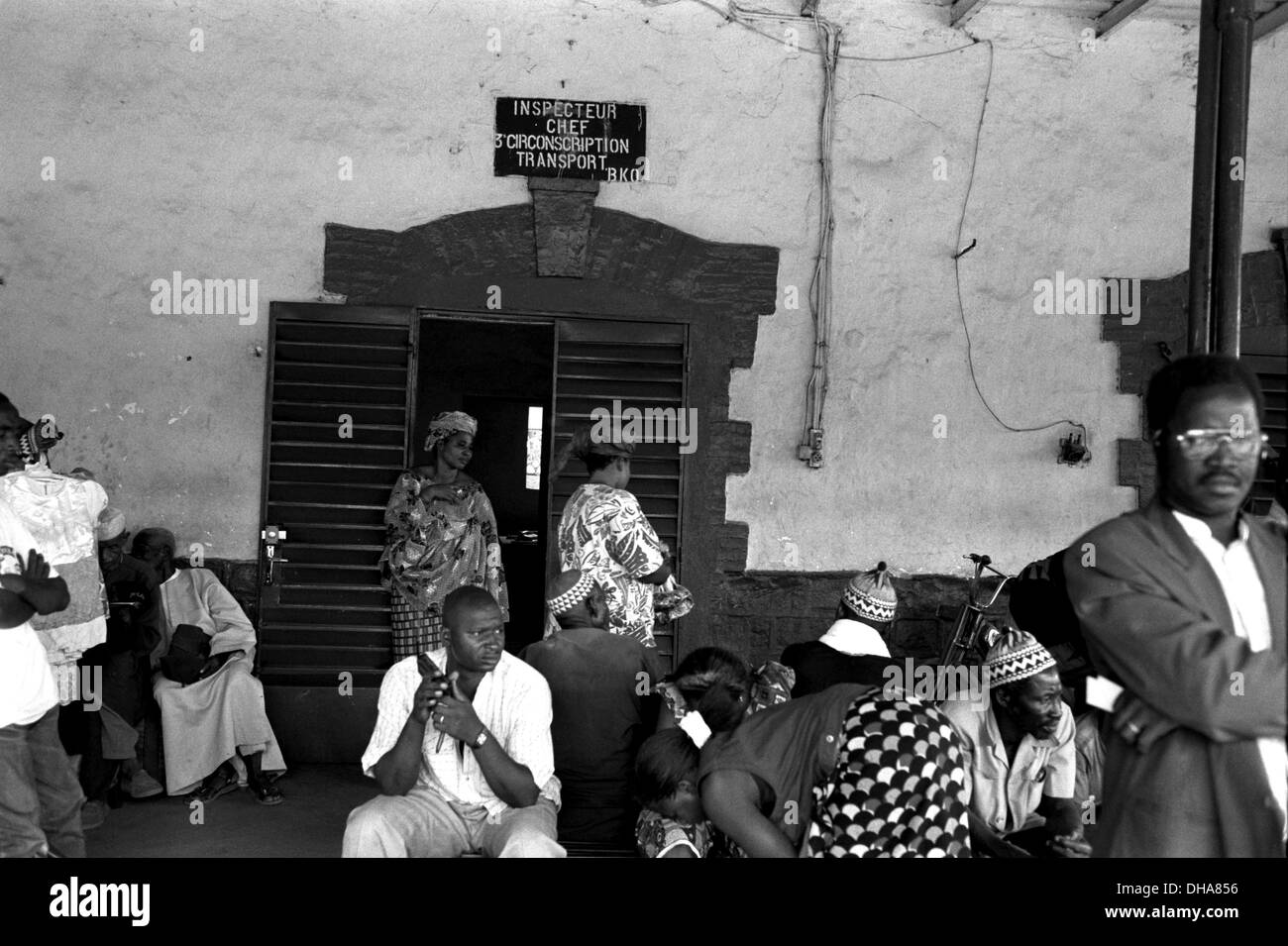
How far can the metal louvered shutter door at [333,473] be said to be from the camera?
6.77 m

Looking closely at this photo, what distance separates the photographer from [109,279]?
6691mm

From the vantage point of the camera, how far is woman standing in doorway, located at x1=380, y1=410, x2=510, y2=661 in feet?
21.0

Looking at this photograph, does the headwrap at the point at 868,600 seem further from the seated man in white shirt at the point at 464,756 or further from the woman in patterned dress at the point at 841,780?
the woman in patterned dress at the point at 841,780

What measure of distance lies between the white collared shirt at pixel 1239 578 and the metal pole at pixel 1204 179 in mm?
2616

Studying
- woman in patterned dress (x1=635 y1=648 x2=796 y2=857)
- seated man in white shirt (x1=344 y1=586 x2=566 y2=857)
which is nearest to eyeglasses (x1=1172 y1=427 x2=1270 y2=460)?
woman in patterned dress (x1=635 y1=648 x2=796 y2=857)

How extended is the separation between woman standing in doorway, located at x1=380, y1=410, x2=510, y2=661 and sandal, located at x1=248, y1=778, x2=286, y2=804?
925 millimetres

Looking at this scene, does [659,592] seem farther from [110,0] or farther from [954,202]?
[110,0]

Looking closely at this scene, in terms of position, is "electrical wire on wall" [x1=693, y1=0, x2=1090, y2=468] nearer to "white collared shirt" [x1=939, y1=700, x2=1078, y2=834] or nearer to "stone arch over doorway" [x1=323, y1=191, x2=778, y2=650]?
"stone arch over doorway" [x1=323, y1=191, x2=778, y2=650]

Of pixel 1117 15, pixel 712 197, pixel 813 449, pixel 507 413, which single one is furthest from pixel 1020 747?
pixel 507 413

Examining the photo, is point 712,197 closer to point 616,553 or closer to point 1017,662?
point 616,553

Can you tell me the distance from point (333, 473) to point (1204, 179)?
14.5 feet
